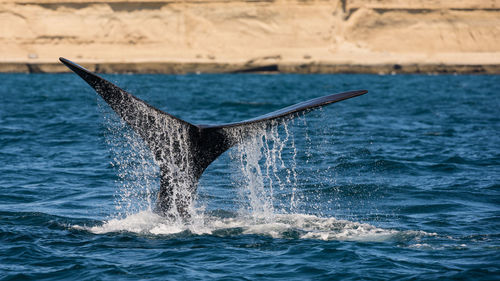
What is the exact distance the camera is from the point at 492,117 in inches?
878

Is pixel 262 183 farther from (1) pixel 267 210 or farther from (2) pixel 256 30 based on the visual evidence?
(2) pixel 256 30

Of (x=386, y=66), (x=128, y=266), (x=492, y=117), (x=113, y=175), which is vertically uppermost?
(x=386, y=66)

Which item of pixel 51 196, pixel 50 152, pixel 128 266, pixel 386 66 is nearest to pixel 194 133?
pixel 128 266

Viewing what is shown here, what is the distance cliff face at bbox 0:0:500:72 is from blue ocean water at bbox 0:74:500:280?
171 ft

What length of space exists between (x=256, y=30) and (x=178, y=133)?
65755mm

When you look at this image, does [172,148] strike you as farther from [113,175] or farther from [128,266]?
[113,175]

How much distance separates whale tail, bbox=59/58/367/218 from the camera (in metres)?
6.20

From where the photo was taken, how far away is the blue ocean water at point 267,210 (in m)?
6.33

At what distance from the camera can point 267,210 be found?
885 centimetres

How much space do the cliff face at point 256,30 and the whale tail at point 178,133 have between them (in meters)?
59.8

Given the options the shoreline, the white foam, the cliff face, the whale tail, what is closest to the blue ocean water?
the white foam

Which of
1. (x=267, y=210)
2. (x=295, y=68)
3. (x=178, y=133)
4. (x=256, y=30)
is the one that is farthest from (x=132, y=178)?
(x=256, y=30)

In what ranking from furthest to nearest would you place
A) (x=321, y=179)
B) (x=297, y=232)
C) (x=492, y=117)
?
(x=492, y=117)
(x=321, y=179)
(x=297, y=232)

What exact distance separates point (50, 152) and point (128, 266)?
8229 millimetres
